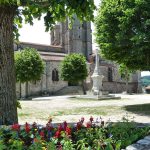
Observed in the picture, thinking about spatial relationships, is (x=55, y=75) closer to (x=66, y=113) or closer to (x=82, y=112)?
(x=82, y=112)

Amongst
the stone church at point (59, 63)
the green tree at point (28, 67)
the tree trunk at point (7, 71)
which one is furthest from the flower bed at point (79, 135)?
the stone church at point (59, 63)

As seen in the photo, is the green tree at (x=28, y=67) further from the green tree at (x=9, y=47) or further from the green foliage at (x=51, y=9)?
the green tree at (x=9, y=47)

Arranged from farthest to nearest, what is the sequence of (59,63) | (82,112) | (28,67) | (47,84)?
(59,63) → (47,84) → (28,67) → (82,112)

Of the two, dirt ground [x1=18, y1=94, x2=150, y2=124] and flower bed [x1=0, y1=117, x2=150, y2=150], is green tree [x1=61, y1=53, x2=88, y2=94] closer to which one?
dirt ground [x1=18, y1=94, x2=150, y2=124]

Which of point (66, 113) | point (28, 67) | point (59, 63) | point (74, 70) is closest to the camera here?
point (66, 113)

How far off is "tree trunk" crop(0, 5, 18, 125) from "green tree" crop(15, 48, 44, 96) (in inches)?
1504

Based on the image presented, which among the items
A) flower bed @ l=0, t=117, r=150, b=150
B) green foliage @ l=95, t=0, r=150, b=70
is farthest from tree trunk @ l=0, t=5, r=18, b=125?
green foliage @ l=95, t=0, r=150, b=70

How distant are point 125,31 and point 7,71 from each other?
11074 millimetres

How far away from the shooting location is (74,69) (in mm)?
53812

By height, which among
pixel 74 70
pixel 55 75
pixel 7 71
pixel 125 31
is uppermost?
pixel 125 31

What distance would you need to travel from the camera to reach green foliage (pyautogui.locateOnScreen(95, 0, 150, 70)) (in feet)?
59.1

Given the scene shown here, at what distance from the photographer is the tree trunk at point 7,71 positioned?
850 cm

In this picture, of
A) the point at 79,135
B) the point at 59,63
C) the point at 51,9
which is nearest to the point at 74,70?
the point at 59,63

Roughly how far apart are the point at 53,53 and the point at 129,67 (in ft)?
177
